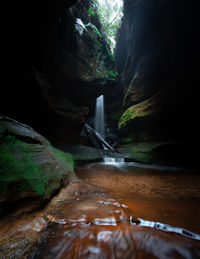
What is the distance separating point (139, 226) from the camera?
1.20 meters

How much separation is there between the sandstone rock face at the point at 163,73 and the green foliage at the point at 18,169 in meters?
6.98

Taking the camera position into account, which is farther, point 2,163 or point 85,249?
point 2,163

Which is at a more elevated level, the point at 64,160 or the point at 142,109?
the point at 142,109

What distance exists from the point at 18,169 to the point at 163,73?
974 cm

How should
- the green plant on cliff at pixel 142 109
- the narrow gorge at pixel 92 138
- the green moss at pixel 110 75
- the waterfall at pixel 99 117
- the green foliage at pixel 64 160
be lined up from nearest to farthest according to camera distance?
the narrow gorge at pixel 92 138, the green foliage at pixel 64 160, the green plant on cliff at pixel 142 109, the green moss at pixel 110 75, the waterfall at pixel 99 117

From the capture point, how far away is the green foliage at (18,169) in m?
1.48

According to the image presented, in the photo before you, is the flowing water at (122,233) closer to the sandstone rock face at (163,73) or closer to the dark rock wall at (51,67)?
the sandstone rock face at (163,73)

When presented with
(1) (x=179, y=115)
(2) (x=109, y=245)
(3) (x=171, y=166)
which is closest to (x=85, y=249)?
(2) (x=109, y=245)

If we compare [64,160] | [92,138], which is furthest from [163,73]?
[64,160]

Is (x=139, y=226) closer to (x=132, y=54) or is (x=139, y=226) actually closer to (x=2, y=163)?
(x=2, y=163)

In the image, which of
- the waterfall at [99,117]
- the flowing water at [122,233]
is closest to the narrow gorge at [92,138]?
the flowing water at [122,233]

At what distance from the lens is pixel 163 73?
811 centimetres

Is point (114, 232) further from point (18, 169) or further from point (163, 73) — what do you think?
point (163, 73)

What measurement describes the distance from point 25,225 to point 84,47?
9625 mm
